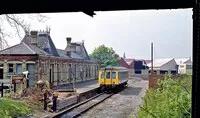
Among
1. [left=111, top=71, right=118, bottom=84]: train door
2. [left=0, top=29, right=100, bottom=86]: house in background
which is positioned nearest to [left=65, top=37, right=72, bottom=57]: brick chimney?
[left=0, top=29, right=100, bottom=86]: house in background

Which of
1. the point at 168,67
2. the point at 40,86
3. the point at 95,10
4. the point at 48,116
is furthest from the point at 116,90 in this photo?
the point at 168,67

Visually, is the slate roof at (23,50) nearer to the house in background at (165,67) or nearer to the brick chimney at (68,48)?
the brick chimney at (68,48)

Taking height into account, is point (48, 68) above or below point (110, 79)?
above

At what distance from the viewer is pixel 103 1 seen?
4.96 m

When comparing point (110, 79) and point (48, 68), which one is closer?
point (110, 79)

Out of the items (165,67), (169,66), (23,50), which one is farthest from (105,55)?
(23,50)

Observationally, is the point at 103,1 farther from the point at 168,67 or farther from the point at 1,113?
the point at 168,67

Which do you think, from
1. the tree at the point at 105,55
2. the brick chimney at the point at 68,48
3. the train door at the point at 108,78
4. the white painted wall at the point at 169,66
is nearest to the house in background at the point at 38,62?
the brick chimney at the point at 68,48

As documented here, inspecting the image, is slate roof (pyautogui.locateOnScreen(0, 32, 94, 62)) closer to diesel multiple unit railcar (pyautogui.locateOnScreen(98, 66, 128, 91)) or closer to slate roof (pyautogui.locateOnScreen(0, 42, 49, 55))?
slate roof (pyautogui.locateOnScreen(0, 42, 49, 55))

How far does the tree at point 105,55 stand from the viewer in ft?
260

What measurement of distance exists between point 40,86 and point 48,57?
1274 cm

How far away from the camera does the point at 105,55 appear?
82562 millimetres

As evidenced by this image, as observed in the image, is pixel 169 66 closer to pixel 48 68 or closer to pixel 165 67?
pixel 165 67

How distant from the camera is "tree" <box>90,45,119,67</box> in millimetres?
79250
